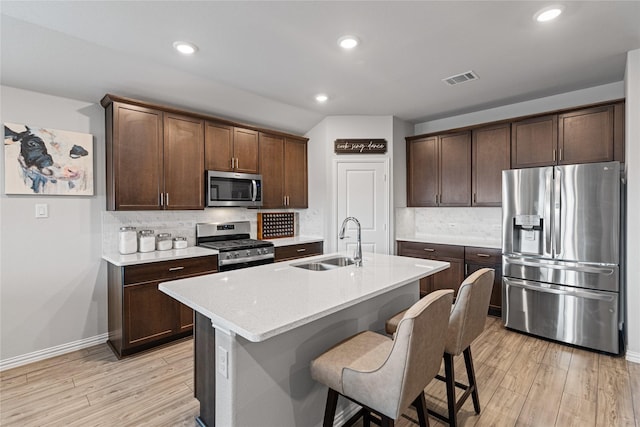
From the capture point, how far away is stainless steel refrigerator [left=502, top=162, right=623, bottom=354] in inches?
111


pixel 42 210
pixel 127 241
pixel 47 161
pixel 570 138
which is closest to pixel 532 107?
pixel 570 138

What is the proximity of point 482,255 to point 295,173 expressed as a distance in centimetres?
266

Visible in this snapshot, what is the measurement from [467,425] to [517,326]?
1816 millimetres

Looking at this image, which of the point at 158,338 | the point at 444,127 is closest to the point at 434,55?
the point at 444,127

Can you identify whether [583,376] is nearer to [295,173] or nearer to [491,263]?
[491,263]

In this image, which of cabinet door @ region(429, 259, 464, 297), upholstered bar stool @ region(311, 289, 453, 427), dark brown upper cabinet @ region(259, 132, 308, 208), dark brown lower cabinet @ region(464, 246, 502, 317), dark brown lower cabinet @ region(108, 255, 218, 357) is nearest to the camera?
upholstered bar stool @ region(311, 289, 453, 427)

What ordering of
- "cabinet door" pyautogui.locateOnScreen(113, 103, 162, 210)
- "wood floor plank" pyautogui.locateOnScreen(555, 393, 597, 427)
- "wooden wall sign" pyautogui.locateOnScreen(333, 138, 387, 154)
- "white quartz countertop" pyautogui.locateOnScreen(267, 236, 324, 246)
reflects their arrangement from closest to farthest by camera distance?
1. "wood floor plank" pyautogui.locateOnScreen(555, 393, 597, 427)
2. "cabinet door" pyautogui.locateOnScreen(113, 103, 162, 210)
3. "white quartz countertop" pyautogui.locateOnScreen(267, 236, 324, 246)
4. "wooden wall sign" pyautogui.locateOnScreen(333, 138, 387, 154)

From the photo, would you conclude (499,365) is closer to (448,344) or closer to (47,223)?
(448,344)

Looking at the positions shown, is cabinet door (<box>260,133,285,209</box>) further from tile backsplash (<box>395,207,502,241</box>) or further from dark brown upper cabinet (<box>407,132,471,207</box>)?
dark brown upper cabinet (<box>407,132,471,207</box>)

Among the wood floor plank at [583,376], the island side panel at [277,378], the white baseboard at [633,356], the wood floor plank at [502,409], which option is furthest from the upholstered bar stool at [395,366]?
the white baseboard at [633,356]

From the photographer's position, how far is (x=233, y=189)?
386 centimetres

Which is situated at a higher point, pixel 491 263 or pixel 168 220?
pixel 168 220

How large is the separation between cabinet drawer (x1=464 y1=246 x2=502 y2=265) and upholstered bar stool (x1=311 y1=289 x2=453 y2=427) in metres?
2.64

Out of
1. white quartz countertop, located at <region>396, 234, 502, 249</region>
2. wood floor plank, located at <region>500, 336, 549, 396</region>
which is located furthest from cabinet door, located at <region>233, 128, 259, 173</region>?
wood floor plank, located at <region>500, 336, 549, 396</region>
